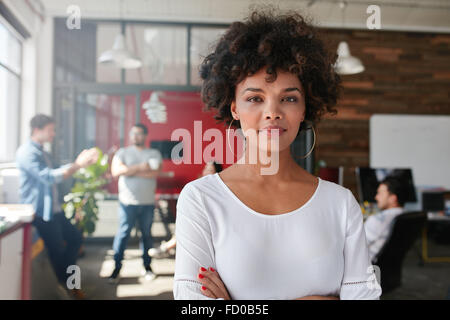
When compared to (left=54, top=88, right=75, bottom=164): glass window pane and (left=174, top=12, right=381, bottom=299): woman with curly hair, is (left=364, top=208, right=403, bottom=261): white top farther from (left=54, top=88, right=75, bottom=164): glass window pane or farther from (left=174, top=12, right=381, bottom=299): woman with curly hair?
(left=54, top=88, right=75, bottom=164): glass window pane

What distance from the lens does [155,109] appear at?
4.66 meters

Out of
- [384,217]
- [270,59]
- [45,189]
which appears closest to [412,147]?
[384,217]

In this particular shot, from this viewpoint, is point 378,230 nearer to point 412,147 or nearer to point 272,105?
point 272,105

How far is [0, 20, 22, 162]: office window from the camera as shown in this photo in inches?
141

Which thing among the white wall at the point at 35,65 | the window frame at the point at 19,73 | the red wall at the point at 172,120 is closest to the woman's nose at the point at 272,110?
the red wall at the point at 172,120

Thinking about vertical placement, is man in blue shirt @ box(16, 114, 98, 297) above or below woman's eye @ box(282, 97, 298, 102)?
below

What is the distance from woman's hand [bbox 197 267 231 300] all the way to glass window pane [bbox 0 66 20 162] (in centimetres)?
351

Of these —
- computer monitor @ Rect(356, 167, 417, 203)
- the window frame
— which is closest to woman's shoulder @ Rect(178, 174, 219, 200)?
computer monitor @ Rect(356, 167, 417, 203)

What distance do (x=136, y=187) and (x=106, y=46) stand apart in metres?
2.47

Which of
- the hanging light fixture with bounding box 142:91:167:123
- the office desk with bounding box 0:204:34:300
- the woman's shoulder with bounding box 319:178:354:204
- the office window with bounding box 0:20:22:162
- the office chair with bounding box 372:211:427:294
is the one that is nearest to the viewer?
the woman's shoulder with bounding box 319:178:354:204

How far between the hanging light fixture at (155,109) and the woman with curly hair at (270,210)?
11.1 ft
